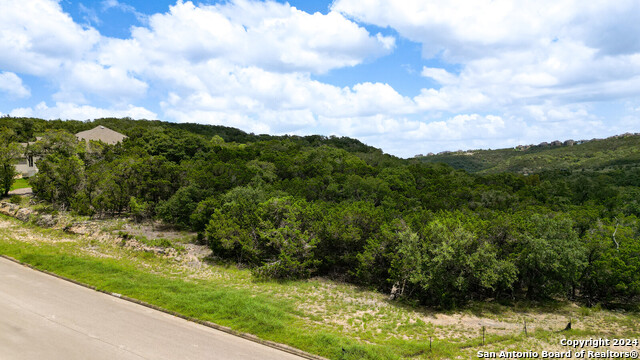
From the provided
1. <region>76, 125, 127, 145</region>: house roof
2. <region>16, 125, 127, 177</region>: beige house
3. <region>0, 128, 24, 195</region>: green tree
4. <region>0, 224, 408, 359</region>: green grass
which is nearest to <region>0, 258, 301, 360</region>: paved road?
<region>0, 224, 408, 359</region>: green grass

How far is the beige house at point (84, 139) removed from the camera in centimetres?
5739

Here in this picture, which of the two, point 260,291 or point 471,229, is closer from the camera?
point 260,291

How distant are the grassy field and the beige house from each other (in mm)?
34762

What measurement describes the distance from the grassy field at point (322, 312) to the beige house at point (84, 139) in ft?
114

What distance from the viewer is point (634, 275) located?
23516 mm

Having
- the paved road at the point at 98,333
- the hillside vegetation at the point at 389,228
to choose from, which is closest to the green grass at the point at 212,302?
the paved road at the point at 98,333

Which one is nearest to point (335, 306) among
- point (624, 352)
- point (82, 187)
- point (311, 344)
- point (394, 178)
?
point (311, 344)

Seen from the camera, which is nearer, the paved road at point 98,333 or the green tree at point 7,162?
the paved road at point 98,333

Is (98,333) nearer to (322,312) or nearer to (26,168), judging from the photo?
(322,312)

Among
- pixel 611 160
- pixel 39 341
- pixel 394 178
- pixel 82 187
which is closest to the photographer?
pixel 39 341

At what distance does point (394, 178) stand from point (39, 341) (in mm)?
40945

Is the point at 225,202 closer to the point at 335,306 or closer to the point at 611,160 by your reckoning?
the point at 335,306

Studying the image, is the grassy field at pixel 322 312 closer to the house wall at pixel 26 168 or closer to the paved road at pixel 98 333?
the paved road at pixel 98 333

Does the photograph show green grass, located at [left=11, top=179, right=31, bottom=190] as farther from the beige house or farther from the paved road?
the paved road
